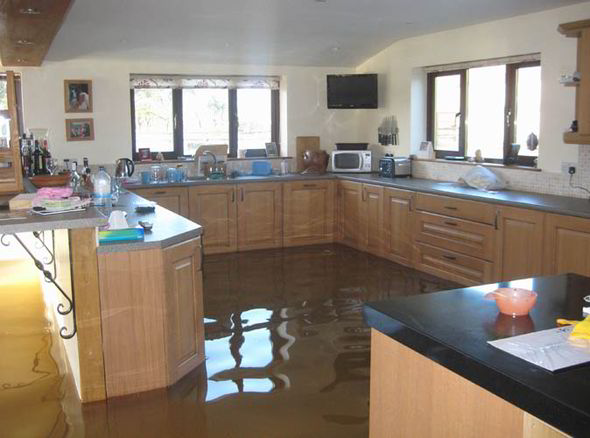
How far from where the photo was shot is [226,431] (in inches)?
122

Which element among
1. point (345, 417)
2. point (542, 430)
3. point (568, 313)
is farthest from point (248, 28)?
point (542, 430)

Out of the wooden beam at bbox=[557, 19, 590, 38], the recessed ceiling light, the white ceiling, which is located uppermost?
the white ceiling

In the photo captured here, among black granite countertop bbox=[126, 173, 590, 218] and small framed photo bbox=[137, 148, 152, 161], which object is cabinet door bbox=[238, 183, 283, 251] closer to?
black granite countertop bbox=[126, 173, 590, 218]

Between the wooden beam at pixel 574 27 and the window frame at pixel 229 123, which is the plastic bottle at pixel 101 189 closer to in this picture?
the window frame at pixel 229 123

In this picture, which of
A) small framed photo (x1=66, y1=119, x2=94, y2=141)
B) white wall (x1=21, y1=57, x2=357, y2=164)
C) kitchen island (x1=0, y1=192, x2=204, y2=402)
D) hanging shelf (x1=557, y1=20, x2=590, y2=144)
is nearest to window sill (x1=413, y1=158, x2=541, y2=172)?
hanging shelf (x1=557, y1=20, x2=590, y2=144)

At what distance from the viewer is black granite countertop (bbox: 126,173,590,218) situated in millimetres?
4787

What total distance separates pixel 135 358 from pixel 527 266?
121 inches

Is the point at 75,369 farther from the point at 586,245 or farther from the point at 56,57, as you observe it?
the point at 56,57

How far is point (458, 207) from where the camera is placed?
5.70 meters

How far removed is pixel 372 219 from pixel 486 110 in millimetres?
1604

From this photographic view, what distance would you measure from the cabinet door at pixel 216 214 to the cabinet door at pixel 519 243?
300cm

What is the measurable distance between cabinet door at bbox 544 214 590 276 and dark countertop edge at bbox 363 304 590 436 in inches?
121

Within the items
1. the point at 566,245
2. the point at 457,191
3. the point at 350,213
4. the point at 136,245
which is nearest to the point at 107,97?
the point at 350,213

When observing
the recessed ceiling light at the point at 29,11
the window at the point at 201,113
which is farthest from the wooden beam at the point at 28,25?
the window at the point at 201,113
